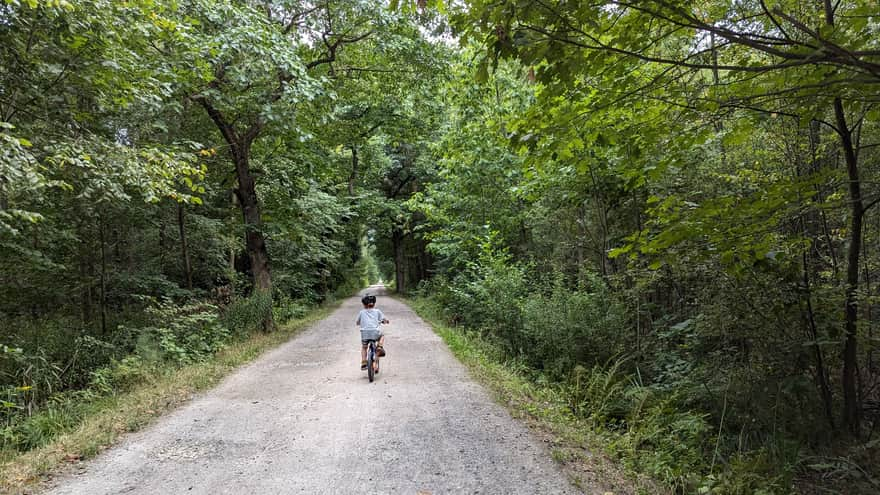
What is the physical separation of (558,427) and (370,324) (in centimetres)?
386

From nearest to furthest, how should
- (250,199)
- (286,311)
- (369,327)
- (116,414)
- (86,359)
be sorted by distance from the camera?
1. (116,414)
2. (369,327)
3. (86,359)
4. (250,199)
5. (286,311)

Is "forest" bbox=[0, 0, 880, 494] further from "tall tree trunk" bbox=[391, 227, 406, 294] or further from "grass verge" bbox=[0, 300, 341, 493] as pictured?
"tall tree trunk" bbox=[391, 227, 406, 294]

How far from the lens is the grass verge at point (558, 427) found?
3.82 metres

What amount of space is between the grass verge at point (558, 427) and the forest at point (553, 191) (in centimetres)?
28

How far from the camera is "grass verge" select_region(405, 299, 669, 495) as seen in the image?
12.5 feet

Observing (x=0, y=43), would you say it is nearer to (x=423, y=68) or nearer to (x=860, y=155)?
(x=423, y=68)

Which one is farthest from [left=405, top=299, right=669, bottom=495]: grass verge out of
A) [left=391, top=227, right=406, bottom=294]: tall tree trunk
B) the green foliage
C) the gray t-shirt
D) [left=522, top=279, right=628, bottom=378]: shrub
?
[left=391, top=227, right=406, bottom=294]: tall tree trunk

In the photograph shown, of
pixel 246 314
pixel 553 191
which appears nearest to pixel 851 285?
pixel 553 191

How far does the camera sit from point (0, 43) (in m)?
5.47

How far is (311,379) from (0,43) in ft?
21.0

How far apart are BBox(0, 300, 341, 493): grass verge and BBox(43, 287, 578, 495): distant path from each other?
0.23 metres

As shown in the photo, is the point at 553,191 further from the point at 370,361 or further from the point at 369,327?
the point at 370,361

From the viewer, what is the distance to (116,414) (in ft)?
18.0

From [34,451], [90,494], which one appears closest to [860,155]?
[90,494]
